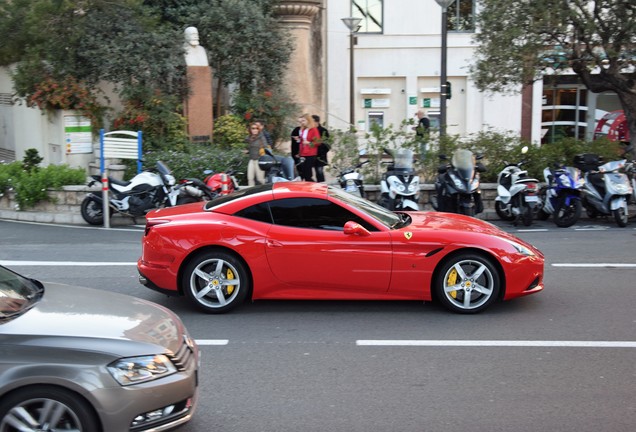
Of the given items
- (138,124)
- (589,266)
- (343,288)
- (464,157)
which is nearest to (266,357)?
(343,288)

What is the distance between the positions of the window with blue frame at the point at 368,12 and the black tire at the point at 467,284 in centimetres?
2046

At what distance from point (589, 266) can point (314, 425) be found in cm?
626

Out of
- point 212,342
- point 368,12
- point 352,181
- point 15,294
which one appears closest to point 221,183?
point 352,181

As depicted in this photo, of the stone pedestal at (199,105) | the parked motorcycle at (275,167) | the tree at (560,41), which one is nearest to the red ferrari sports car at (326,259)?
the parked motorcycle at (275,167)

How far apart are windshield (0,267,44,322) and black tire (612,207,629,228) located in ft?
35.1

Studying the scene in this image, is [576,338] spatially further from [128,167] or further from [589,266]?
[128,167]

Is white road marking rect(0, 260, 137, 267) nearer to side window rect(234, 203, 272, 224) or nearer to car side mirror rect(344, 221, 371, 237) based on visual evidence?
side window rect(234, 203, 272, 224)

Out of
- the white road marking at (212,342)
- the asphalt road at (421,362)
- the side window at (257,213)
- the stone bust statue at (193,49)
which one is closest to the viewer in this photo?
the asphalt road at (421,362)

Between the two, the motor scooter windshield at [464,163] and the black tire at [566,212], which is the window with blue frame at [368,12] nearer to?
the motor scooter windshield at [464,163]

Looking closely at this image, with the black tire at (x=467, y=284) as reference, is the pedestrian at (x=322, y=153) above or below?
above

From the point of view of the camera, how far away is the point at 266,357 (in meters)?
6.65

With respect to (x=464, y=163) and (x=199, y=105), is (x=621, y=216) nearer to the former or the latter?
(x=464, y=163)

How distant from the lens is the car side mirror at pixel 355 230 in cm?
771

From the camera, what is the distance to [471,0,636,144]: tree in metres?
14.1
